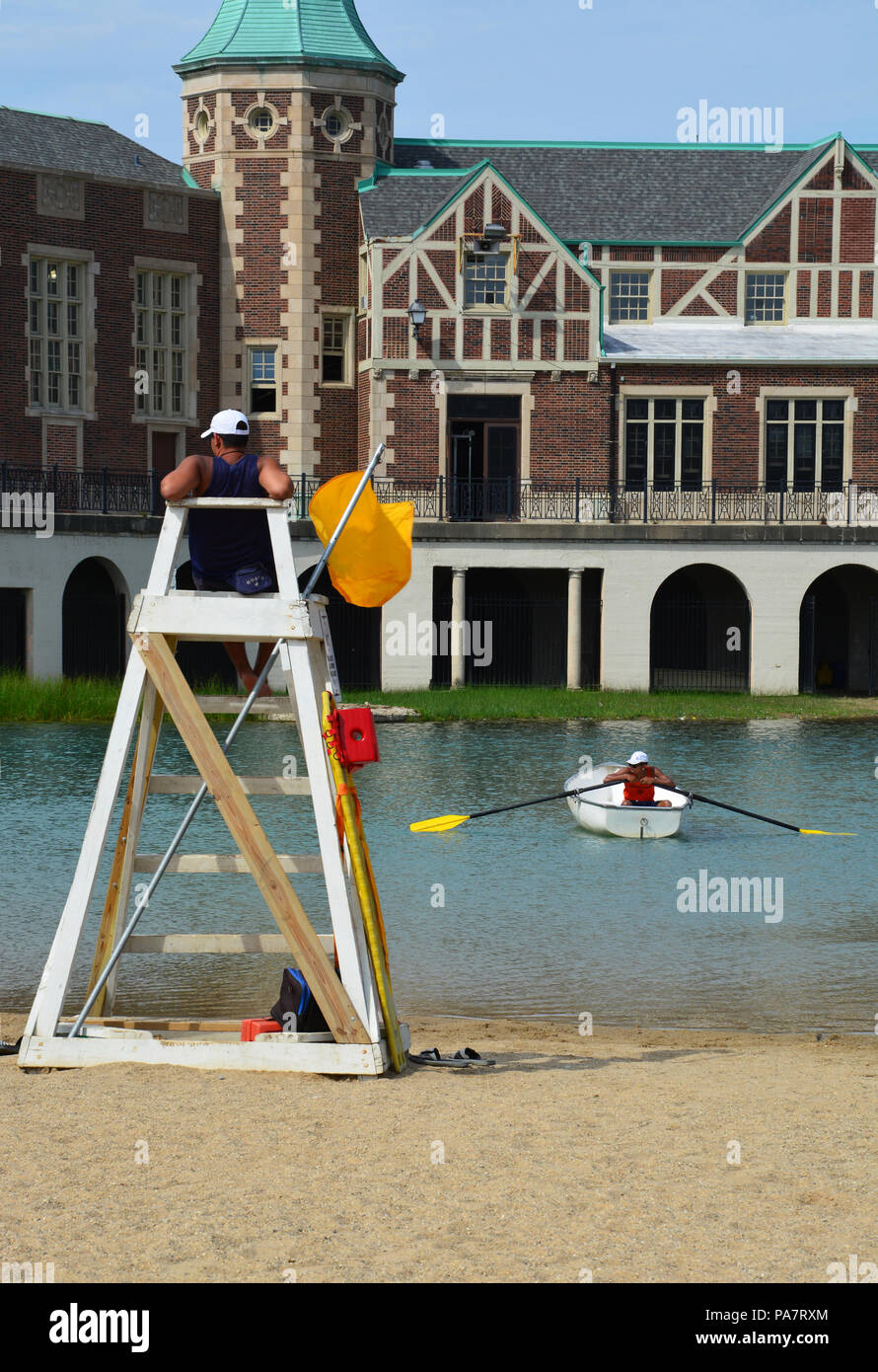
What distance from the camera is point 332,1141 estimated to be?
7684 mm

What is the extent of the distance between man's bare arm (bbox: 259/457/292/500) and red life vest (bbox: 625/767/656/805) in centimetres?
1231

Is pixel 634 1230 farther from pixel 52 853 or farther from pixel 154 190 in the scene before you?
pixel 154 190

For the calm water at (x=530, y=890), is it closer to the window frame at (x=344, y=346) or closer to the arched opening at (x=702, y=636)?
the arched opening at (x=702, y=636)

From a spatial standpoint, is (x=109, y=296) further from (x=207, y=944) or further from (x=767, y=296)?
(x=207, y=944)

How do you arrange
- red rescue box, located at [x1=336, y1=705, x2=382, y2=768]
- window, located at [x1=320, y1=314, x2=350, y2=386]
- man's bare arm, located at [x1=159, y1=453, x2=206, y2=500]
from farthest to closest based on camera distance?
window, located at [x1=320, y1=314, x2=350, y2=386]
red rescue box, located at [x1=336, y1=705, x2=382, y2=768]
man's bare arm, located at [x1=159, y1=453, x2=206, y2=500]

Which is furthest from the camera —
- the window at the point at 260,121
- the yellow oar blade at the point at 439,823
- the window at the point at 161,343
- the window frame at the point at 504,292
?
the window at the point at 260,121

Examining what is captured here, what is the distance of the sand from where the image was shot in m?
6.21

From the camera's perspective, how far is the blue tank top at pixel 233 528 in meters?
9.11

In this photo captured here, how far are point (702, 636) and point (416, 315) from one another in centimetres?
1079

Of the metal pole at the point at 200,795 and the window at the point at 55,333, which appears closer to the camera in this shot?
the metal pole at the point at 200,795

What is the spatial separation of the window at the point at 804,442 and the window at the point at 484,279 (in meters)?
7.06

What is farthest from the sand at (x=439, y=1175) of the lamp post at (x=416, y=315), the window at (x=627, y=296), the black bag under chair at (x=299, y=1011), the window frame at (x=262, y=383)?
the window at (x=627, y=296)

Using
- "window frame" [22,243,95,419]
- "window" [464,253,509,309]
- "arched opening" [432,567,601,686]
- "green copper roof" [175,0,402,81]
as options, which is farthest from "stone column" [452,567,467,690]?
"green copper roof" [175,0,402,81]

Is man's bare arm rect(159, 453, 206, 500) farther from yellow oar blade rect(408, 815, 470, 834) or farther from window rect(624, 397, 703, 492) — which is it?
window rect(624, 397, 703, 492)
